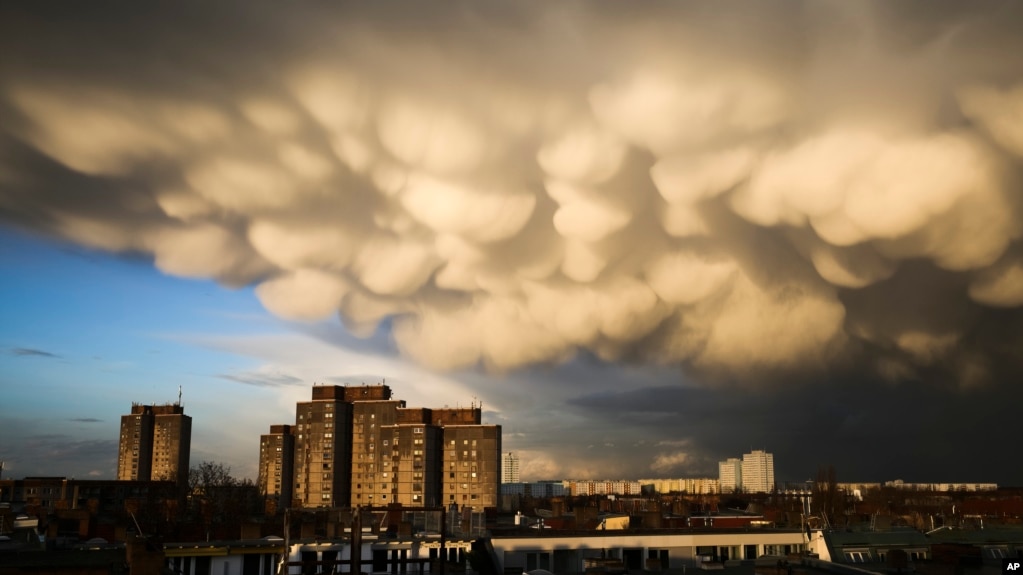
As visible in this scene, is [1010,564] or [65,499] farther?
[65,499]

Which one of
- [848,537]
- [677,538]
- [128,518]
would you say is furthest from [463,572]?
[128,518]

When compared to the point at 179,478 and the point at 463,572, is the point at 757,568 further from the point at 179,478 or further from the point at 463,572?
the point at 179,478

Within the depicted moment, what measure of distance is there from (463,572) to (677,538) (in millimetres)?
20675

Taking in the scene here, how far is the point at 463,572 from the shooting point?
45.6 m

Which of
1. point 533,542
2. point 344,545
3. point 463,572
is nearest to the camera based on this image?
point 463,572

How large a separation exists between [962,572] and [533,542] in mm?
27106

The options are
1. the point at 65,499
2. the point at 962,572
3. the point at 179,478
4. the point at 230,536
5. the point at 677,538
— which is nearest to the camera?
the point at 962,572

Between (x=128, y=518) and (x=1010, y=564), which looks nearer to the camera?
(x=1010, y=564)

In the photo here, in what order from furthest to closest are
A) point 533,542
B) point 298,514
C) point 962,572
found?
point 298,514, point 533,542, point 962,572

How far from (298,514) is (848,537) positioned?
82304 mm

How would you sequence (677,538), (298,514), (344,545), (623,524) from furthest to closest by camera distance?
(298,514) → (623,524) → (677,538) → (344,545)

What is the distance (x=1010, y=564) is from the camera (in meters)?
36.8

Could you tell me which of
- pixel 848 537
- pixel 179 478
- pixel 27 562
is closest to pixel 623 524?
pixel 848 537

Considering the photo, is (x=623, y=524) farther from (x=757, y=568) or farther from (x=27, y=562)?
(x=27, y=562)
